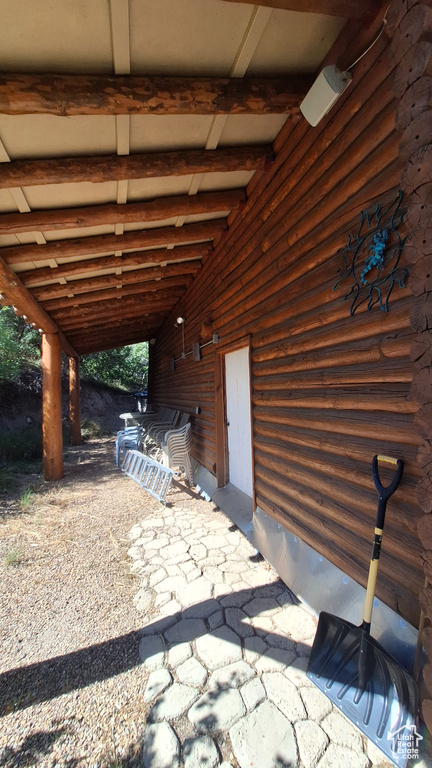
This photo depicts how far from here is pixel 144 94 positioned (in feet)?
6.81

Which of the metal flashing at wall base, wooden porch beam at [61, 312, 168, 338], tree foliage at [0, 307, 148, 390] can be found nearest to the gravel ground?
the metal flashing at wall base

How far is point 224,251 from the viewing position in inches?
183

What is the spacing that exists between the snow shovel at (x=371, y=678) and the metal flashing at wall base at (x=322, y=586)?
0.49ft

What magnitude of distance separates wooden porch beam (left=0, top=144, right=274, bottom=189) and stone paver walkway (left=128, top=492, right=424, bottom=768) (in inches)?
131

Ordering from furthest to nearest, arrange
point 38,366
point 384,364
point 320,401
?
point 38,366 < point 320,401 < point 384,364

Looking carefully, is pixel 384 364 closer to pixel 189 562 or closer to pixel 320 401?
pixel 320 401

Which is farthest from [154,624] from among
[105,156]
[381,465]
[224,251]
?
[224,251]

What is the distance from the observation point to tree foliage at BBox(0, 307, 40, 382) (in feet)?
37.7

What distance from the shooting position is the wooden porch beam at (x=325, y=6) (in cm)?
156

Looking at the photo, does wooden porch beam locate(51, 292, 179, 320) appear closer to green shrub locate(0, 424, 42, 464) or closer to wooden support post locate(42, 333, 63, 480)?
wooden support post locate(42, 333, 63, 480)

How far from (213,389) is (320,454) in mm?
3145

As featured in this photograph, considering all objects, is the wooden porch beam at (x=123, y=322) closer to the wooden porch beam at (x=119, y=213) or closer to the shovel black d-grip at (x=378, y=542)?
the wooden porch beam at (x=119, y=213)

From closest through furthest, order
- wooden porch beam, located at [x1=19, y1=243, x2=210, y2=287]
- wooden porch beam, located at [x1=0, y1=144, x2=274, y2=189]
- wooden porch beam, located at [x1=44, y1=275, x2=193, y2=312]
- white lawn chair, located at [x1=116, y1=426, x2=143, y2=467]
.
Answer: wooden porch beam, located at [x1=0, y1=144, x2=274, y2=189], wooden porch beam, located at [x1=19, y1=243, x2=210, y2=287], wooden porch beam, located at [x1=44, y1=275, x2=193, y2=312], white lawn chair, located at [x1=116, y1=426, x2=143, y2=467]

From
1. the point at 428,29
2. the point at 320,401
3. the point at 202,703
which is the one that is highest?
the point at 428,29
